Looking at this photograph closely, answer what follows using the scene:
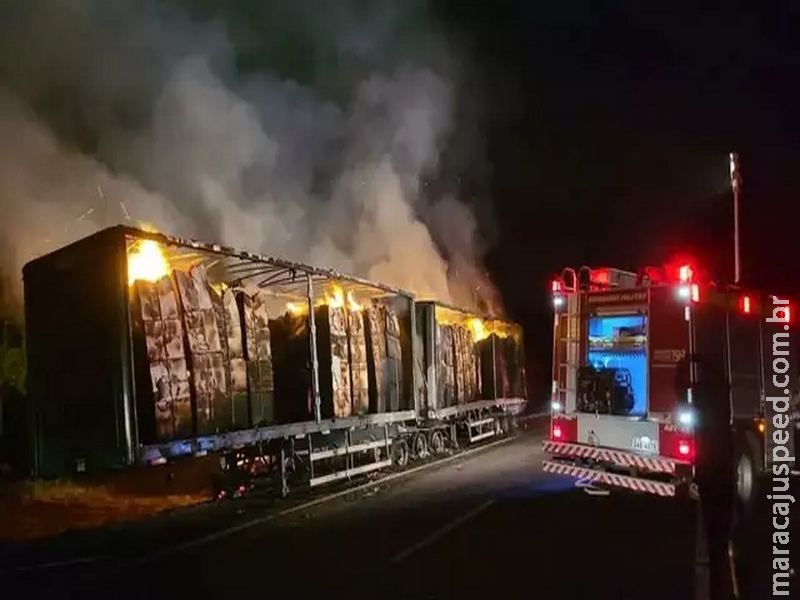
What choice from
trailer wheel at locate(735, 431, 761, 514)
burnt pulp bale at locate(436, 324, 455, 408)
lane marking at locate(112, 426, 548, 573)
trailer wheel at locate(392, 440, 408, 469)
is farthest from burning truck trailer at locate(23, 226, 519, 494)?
trailer wheel at locate(735, 431, 761, 514)

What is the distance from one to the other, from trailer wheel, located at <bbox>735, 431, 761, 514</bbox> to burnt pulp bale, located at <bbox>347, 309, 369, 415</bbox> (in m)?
6.63

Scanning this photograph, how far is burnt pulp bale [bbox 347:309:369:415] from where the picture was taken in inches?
622

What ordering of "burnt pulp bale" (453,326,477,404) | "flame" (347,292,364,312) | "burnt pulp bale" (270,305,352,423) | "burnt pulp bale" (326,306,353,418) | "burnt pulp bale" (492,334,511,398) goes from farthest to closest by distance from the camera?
"burnt pulp bale" (492,334,511,398) < "burnt pulp bale" (453,326,477,404) < "flame" (347,292,364,312) < "burnt pulp bale" (326,306,353,418) < "burnt pulp bale" (270,305,352,423)

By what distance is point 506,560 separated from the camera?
8.76 metres

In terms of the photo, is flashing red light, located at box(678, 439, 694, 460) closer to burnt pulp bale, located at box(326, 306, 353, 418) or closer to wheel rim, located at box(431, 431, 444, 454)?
burnt pulp bale, located at box(326, 306, 353, 418)

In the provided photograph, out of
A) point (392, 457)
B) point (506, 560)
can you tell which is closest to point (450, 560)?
point (506, 560)

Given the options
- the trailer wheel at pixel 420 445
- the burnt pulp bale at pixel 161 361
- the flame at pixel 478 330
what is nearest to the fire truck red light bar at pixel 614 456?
Result: the burnt pulp bale at pixel 161 361

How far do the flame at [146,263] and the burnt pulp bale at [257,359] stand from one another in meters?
1.75

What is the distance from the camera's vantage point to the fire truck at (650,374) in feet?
36.4

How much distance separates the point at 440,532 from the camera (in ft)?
33.8

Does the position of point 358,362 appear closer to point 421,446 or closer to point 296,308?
point 296,308

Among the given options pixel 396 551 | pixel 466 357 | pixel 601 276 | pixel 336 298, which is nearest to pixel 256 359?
pixel 336 298

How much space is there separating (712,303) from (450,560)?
5.17 m

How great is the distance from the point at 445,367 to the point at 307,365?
668 centimetres
